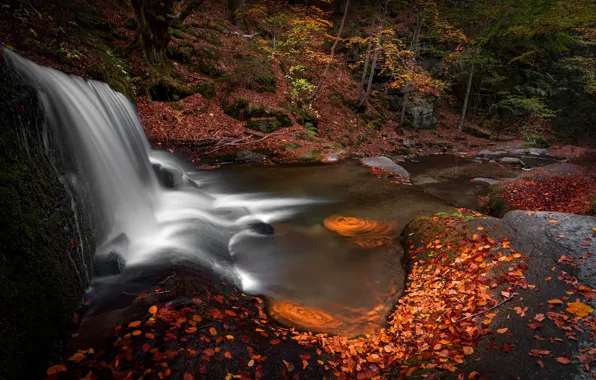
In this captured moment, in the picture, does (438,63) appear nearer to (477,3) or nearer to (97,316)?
(477,3)

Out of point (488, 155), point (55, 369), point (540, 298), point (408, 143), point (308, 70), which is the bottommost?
point (488, 155)

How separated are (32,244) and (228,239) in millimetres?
3874

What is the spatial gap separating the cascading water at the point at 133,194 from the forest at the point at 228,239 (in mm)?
63

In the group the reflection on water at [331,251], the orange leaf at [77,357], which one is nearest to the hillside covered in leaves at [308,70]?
the reflection on water at [331,251]

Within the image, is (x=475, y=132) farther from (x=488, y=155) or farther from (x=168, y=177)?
(x=168, y=177)

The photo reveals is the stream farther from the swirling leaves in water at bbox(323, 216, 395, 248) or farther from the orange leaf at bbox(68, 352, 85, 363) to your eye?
the orange leaf at bbox(68, 352, 85, 363)

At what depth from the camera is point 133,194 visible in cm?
688

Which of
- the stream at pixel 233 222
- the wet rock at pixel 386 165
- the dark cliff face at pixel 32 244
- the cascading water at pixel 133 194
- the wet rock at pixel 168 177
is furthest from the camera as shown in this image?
the wet rock at pixel 386 165

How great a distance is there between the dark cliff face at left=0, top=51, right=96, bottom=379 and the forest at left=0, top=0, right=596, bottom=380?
0.02 metres

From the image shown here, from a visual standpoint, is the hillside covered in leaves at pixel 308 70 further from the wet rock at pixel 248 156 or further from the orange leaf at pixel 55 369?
the orange leaf at pixel 55 369

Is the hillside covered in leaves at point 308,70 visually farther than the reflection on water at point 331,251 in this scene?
Yes

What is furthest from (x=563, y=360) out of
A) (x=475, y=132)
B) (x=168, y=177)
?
(x=475, y=132)

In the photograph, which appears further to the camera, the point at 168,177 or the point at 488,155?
the point at 488,155

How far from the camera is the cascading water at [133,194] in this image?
16.6 feet
